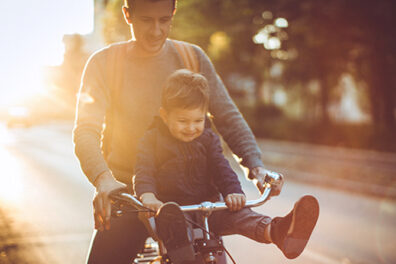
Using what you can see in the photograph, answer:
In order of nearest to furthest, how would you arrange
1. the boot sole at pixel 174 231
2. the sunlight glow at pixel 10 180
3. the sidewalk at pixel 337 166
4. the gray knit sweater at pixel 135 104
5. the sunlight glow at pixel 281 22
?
1. the boot sole at pixel 174 231
2. the gray knit sweater at pixel 135 104
3. the sunlight glow at pixel 10 180
4. the sidewalk at pixel 337 166
5. the sunlight glow at pixel 281 22

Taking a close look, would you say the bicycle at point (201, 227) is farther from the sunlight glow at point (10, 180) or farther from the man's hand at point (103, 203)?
the sunlight glow at point (10, 180)

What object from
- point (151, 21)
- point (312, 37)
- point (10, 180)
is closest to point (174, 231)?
point (151, 21)

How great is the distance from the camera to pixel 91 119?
2.11m

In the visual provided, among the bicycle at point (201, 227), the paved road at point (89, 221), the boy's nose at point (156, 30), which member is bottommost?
the paved road at point (89, 221)

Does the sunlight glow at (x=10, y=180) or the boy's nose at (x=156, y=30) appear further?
A: the sunlight glow at (x=10, y=180)

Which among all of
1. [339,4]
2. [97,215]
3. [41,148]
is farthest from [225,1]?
[41,148]

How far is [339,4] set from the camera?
15945 millimetres

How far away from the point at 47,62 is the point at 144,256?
5.01 feet

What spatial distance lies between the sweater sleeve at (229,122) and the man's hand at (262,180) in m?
0.06

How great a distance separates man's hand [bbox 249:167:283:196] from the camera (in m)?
1.99

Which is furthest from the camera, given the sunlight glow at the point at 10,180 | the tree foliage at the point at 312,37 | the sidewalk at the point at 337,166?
the tree foliage at the point at 312,37

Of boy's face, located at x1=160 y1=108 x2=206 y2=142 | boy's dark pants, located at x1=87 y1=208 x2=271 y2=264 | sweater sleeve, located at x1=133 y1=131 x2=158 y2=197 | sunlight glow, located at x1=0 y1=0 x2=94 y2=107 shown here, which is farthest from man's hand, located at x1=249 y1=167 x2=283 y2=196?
sunlight glow, located at x1=0 y1=0 x2=94 y2=107

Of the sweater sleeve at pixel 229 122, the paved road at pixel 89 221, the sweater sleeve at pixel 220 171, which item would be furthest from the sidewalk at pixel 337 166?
the sweater sleeve at pixel 220 171

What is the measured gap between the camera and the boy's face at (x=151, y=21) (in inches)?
81.4
